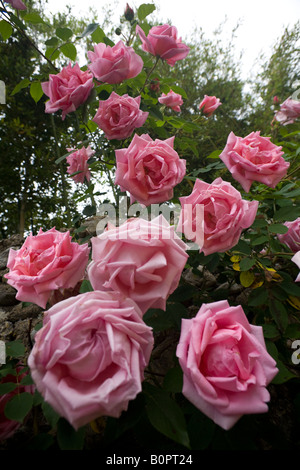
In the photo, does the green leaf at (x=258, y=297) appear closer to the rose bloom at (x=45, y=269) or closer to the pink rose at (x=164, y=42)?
the rose bloom at (x=45, y=269)

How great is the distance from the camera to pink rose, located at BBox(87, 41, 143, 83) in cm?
83

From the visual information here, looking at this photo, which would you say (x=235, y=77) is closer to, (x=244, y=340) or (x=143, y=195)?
(x=143, y=195)

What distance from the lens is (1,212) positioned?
3.35 meters

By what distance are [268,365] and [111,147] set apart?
39.3 inches

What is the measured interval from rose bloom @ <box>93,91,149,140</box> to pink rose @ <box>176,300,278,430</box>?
609mm

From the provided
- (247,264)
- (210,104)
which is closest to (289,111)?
(210,104)

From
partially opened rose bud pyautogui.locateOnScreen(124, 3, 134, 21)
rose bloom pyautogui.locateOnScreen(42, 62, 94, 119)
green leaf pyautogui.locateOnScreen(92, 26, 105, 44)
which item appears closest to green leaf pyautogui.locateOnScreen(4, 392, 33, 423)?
rose bloom pyautogui.locateOnScreen(42, 62, 94, 119)

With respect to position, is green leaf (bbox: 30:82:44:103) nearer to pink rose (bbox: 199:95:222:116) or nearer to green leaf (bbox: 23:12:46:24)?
green leaf (bbox: 23:12:46:24)

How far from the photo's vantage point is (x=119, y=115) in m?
Result: 0.82

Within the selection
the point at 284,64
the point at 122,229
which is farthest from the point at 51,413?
the point at 284,64

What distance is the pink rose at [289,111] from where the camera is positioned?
129 cm

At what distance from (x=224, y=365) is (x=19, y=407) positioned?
370 mm

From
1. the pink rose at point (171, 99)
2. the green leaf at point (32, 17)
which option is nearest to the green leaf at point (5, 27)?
the green leaf at point (32, 17)
